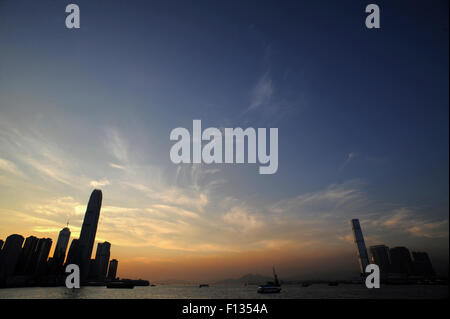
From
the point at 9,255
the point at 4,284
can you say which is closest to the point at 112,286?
the point at 4,284

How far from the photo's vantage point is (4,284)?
157 meters
